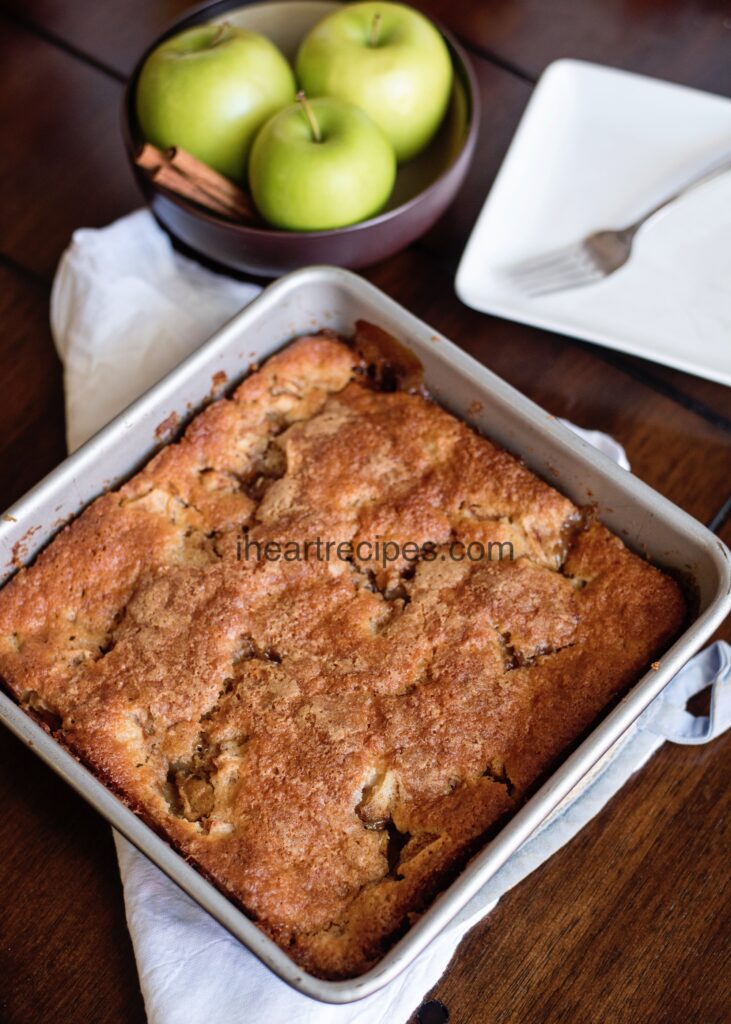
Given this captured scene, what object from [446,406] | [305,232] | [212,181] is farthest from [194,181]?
[446,406]

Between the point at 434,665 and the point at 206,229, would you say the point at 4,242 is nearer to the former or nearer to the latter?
the point at 206,229

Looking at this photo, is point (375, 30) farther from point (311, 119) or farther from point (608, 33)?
point (608, 33)

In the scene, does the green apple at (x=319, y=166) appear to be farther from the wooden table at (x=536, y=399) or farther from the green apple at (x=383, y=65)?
the wooden table at (x=536, y=399)

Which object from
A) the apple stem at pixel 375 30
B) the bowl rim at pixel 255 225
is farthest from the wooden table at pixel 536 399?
the apple stem at pixel 375 30

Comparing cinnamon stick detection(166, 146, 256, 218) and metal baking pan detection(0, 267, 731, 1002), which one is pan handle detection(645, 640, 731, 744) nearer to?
metal baking pan detection(0, 267, 731, 1002)

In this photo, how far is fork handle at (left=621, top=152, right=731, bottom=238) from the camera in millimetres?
1436

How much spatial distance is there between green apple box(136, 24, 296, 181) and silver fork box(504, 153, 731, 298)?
0.42m

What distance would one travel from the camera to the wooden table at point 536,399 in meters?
1.00

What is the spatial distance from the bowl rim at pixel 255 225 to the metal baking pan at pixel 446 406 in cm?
11

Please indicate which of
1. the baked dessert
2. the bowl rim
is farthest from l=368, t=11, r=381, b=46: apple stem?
the baked dessert

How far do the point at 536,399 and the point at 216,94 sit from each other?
608mm

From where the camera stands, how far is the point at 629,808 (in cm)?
109

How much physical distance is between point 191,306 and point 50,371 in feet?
0.75

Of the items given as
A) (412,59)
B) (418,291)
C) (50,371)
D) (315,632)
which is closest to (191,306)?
(50,371)
